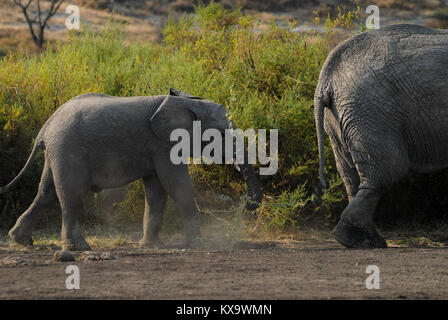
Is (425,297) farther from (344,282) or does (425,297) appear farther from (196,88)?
(196,88)

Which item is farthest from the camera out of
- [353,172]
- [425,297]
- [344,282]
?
[353,172]

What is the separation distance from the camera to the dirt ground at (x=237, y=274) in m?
5.82

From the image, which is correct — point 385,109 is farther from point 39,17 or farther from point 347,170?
point 39,17

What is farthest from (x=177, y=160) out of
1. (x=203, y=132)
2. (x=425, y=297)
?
(x=425, y=297)

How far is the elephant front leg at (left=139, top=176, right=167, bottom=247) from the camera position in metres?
8.76

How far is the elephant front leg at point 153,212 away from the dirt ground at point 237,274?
1.79 feet

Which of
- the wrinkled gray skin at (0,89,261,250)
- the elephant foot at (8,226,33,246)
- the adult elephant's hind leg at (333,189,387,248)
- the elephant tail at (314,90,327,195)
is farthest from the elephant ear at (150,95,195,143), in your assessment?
the adult elephant's hind leg at (333,189,387,248)

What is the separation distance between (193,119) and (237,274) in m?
2.48

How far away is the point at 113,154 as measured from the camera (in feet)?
27.5

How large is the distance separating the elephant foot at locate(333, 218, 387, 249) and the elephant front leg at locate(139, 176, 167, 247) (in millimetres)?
1933

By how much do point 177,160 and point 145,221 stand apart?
0.84 metres

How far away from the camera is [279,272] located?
670 cm

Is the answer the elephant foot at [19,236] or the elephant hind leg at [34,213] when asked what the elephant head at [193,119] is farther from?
the elephant foot at [19,236]

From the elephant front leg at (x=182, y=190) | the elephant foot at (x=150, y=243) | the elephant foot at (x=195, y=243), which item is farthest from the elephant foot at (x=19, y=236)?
the elephant foot at (x=195, y=243)
